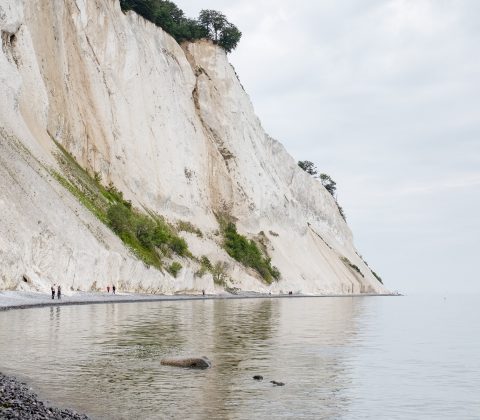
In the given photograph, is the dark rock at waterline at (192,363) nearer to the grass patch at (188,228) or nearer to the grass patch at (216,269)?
the grass patch at (216,269)

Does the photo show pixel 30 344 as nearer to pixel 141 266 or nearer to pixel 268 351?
pixel 268 351

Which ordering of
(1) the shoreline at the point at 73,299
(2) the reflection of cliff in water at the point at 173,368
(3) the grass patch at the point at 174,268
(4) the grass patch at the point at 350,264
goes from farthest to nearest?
(4) the grass patch at the point at 350,264, (3) the grass patch at the point at 174,268, (1) the shoreline at the point at 73,299, (2) the reflection of cliff in water at the point at 173,368

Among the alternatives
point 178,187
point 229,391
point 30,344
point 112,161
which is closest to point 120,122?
point 112,161

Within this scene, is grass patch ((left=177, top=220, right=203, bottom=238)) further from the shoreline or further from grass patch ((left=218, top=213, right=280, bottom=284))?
the shoreline

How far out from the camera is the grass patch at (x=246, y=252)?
262ft

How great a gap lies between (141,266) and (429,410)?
44.9m

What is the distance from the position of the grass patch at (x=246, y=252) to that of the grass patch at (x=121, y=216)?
10.3 meters

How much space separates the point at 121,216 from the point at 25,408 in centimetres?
4908

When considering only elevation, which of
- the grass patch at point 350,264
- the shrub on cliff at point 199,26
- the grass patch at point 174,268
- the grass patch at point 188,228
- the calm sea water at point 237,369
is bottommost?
the calm sea water at point 237,369

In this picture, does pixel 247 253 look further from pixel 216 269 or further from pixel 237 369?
pixel 237 369

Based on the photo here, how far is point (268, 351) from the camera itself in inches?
930

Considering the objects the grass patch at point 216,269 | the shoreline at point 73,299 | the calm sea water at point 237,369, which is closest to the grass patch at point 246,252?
the grass patch at point 216,269

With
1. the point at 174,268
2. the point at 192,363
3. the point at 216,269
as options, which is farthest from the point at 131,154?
the point at 192,363

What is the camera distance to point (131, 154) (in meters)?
72.9
